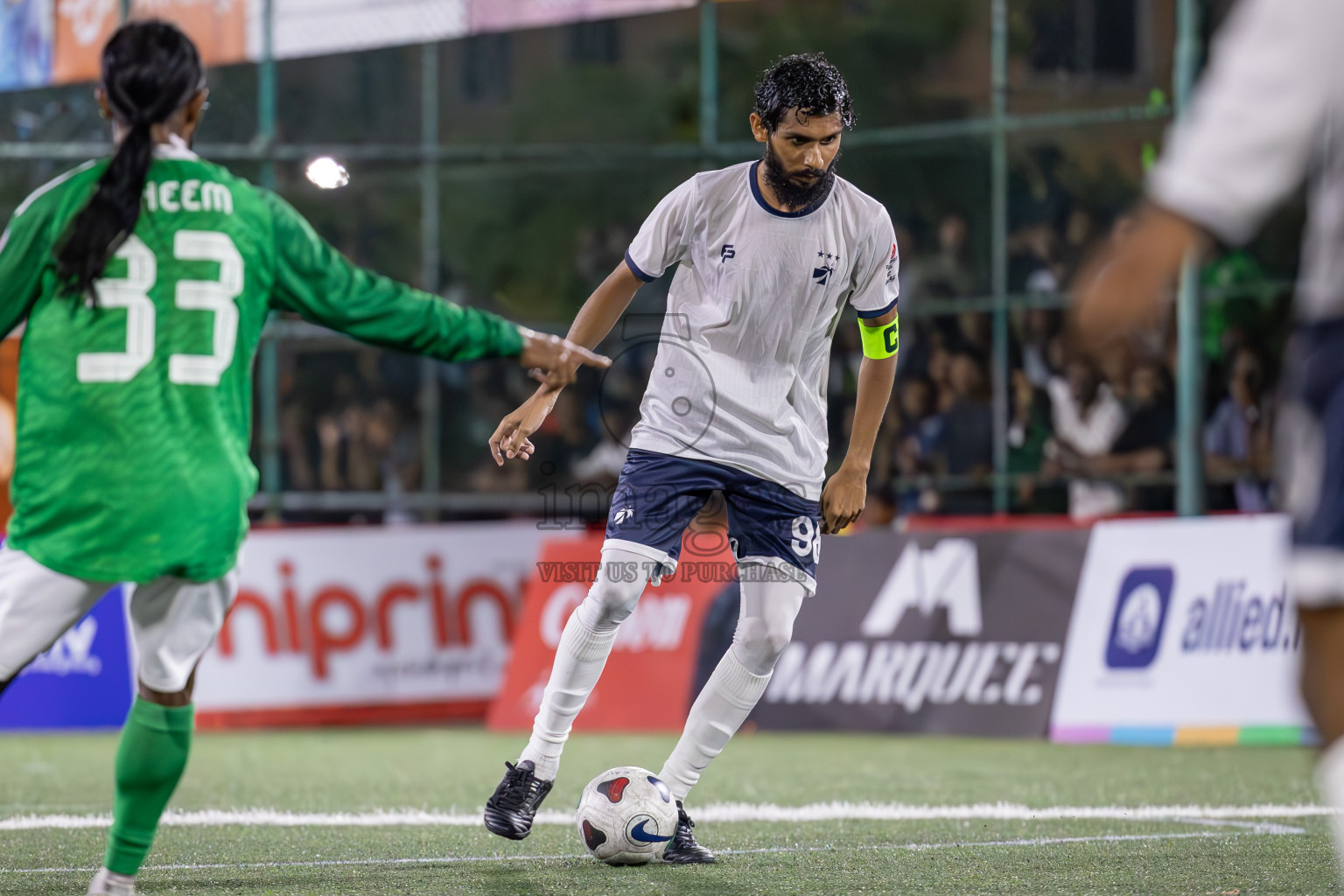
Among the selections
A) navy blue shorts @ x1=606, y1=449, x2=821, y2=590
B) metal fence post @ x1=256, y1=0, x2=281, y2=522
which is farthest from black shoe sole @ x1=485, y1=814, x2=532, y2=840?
metal fence post @ x1=256, y1=0, x2=281, y2=522

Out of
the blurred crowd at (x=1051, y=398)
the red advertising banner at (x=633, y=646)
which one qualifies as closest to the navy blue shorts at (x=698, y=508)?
the red advertising banner at (x=633, y=646)

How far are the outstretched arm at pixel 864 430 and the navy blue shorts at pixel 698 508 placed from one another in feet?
0.29

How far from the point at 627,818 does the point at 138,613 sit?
1815 millimetres

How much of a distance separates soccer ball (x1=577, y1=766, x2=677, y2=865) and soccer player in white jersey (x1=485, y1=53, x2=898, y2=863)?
16 centimetres

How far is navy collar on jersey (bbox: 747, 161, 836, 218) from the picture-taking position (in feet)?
19.1

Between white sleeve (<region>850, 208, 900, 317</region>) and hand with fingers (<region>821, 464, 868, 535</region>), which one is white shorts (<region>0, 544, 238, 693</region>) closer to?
hand with fingers (<region>821, 464, 868, 535</region>)

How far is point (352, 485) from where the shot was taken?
53.5 ft

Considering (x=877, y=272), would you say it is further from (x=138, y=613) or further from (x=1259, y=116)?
(x=1259, y=116)

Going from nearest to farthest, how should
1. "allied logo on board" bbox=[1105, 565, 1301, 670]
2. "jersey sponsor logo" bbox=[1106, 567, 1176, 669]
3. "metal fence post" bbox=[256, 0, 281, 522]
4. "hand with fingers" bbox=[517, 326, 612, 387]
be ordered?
"hand with fingers" bbox=[517, 326, 612, 387], "allied logo on board" bbox=[1105, 565, 1301, 670], "jersey sponsor logo" bbox=[1106, 567, 1176, 669], "metal fence post" bbox=[256, 0, 281, 522]

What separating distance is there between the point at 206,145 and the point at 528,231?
10.3 feet

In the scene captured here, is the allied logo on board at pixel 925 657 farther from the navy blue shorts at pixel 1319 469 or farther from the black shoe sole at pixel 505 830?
the navy blue shorts at pixel 1319 469

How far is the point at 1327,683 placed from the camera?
9.98 feet

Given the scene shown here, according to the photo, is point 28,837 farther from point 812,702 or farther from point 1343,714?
point 812,702

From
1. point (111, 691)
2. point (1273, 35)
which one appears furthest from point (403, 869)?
point (111, 691)
